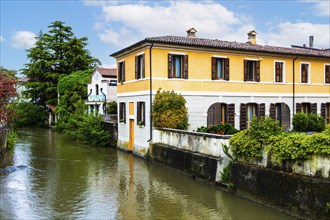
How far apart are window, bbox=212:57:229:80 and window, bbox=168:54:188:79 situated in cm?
195

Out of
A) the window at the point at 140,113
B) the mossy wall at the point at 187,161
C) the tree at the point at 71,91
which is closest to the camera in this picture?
the mossy wall at the point at 187,161

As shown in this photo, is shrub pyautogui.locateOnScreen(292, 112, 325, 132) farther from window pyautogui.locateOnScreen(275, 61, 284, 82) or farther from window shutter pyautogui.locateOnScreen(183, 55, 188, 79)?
window shutter pyautogui.locateOnScreen(183, 55, 188, 79)

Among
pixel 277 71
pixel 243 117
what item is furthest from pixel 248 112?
pixel 277 71

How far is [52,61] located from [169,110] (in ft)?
99.4

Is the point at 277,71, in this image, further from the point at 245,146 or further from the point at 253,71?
the point at 245,146

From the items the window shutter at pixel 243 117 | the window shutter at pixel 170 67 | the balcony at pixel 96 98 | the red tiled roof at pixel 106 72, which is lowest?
the window shutter at pixel 243 117

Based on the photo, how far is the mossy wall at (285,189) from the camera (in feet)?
30.9

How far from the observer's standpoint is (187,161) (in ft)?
52.3

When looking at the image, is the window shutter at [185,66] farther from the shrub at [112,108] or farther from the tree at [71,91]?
the tree at [71,91]

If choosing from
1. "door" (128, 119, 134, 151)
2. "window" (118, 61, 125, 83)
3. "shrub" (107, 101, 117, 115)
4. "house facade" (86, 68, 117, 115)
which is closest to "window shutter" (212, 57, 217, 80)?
"door" (128, 119, 134, 151)

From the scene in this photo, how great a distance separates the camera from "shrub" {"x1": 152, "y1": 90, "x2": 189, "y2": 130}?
1941 centimetres

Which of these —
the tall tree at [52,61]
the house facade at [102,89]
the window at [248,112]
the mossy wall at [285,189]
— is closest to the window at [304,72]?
the window at [248,112]

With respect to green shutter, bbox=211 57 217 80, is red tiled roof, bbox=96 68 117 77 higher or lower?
higher

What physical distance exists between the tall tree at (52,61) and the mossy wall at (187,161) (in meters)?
30.2
